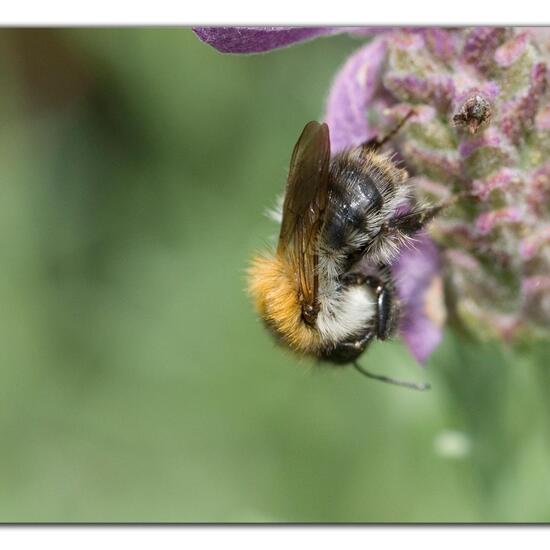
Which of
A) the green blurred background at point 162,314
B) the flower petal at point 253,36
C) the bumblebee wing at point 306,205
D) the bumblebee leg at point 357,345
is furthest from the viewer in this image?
the green blurred background at point 162,314

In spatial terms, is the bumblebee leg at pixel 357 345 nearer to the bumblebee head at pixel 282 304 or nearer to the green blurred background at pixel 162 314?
the bumblebee head at pixel 282 304

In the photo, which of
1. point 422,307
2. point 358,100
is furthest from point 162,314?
point 358,100

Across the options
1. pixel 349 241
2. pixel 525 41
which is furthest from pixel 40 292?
pixel 525 41

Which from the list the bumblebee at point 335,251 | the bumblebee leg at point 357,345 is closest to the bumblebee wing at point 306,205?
the bumblebee at point 335,251

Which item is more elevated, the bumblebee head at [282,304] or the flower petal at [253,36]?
the flower petal at [253,36]

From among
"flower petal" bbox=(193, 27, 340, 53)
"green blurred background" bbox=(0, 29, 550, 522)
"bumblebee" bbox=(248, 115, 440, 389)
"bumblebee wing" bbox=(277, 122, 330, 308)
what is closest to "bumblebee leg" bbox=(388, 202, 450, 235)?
"bumblebee" bbox=(248, 115, 440, 389)

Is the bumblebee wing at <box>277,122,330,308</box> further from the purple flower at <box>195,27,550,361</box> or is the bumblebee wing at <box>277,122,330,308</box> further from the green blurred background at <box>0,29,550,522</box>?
the green blurred background at <box>0,29,550,522</box>

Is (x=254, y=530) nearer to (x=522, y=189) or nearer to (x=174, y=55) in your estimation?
(x=522, y=189)
